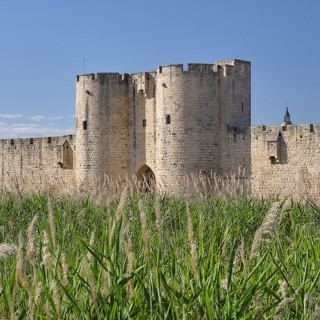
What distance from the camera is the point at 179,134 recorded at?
73.3ft

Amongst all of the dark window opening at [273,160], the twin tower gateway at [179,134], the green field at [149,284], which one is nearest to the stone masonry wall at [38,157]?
the twin tower gateway at [179,134]

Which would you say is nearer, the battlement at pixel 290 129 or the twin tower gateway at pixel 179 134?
the battlement at pixel 290 129

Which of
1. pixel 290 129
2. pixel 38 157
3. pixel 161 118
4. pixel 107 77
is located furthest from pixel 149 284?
pixel 38 157

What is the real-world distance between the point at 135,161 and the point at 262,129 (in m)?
5.18

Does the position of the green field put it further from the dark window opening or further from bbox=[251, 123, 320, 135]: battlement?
the dark window opening

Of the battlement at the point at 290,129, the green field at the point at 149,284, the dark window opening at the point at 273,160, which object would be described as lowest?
the green field at the point at 149,284

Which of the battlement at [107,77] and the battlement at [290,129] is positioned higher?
the battlement at [107,77]

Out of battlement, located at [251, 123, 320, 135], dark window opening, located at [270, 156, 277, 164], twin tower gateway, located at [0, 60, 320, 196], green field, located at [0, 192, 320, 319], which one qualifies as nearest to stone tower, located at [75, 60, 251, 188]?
twin tower gateway, located at [0, 60, 320, 196]

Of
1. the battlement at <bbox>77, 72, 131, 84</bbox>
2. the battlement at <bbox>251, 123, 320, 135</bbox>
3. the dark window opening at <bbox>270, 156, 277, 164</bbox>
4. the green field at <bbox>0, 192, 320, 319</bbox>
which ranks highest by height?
the battlement at <bbox>77, 72, 131, 84</bbox>

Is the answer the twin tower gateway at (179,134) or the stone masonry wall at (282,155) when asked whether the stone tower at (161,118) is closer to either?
the twin tower gateway at (179,134)

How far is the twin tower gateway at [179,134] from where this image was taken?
20.8 metres

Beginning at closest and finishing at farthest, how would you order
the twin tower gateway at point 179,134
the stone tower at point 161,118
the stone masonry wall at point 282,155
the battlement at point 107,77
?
the stone masonry wall at point 282,155 → the twin tower gateway at point 179,134 → the stone tower at point 161,118 → the battlement at point 107,77

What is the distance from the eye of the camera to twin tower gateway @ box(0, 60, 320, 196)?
68.3ft

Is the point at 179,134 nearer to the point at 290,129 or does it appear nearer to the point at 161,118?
the point at 161,118
